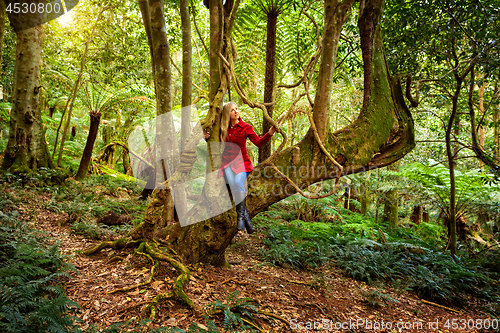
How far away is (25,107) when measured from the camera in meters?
5.30

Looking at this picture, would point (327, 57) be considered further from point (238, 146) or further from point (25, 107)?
point (25, 107)

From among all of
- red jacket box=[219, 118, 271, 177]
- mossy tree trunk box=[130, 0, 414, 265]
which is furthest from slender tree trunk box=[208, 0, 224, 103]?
red jacket box=[219, 118, 271, 177]

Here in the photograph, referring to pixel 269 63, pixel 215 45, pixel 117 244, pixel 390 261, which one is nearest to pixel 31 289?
pixel 117 244

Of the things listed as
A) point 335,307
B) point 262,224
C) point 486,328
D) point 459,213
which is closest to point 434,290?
point 486,328

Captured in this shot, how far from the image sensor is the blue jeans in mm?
3154

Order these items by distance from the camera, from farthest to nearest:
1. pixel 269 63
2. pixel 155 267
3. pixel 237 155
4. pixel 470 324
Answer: pixel 269 63 < pixel 470 324 < pixel 237 155 < pixel 155 267

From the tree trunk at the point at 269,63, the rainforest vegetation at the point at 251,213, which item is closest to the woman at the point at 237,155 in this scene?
the rainforest vegetation at the point at 251,213

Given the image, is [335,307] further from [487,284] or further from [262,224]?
[487,284]

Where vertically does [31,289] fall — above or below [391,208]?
above

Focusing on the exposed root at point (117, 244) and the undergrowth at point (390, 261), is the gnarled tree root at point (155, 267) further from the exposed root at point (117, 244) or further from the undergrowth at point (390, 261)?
the undergrowth at point (390, 261)

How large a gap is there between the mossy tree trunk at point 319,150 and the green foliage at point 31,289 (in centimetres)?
107

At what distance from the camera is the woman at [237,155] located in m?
3.13

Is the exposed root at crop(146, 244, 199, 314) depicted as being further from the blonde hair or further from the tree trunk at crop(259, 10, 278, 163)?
the tree trunk at crop(259, 10, 278, 163)

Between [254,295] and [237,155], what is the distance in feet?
5.30
